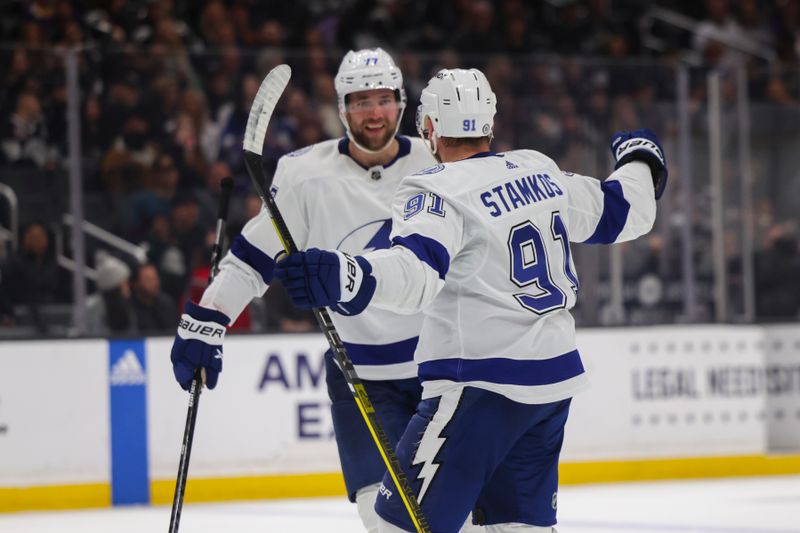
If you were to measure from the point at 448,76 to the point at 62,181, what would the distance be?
3.34 m

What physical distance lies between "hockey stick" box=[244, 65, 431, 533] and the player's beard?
70 cm

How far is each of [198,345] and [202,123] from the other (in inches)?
121

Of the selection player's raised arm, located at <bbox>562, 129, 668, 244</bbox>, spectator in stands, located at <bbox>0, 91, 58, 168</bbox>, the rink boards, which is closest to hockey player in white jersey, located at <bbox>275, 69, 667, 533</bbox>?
player's raised arm, located at <bbox>562, 129, 668, 244</bbox>

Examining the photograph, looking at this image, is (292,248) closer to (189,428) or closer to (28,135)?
(189,428)

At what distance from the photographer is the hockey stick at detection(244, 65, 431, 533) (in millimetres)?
2502

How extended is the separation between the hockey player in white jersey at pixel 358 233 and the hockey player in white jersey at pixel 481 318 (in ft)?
2.16

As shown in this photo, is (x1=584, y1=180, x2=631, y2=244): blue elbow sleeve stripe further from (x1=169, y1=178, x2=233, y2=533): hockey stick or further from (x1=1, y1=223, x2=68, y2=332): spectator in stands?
(x1=1, y1=223, x2=68, y2=332): spectator in stands

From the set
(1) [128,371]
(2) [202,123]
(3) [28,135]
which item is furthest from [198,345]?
(2) [202,123]

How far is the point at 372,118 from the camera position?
133 inches

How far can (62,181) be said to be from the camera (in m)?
5.69

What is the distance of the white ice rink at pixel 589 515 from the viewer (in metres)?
4.84

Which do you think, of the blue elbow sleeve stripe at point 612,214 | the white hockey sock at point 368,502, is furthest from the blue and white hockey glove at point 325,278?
the white hockey sock at point 368,502

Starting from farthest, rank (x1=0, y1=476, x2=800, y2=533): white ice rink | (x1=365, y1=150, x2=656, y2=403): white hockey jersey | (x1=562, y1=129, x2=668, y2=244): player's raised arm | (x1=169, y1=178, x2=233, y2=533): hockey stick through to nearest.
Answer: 1. (x1=0, y1=476, x2=800, y2=533): white ice rink
2. (x1=169, y1=178, x2=233, y2=533): hockey stick
3. (x1=562, y1=129, x2=668, y2=244): player's raised arm
4. (x1=365, y1=150, x2=656, y2=403): white hockey jersey

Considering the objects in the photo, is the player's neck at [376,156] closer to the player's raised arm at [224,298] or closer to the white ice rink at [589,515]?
the player's raised arm at [224,298]
